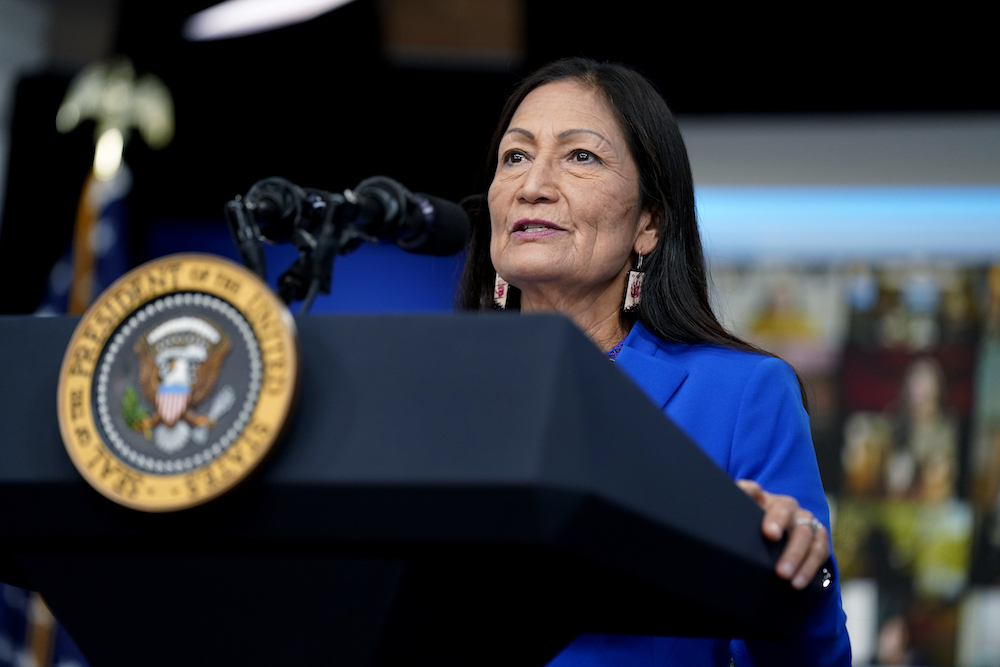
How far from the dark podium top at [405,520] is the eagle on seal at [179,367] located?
57 mm

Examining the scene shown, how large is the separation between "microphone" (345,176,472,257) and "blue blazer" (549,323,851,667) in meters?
0.25

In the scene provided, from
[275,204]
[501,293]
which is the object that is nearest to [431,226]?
[275,204]

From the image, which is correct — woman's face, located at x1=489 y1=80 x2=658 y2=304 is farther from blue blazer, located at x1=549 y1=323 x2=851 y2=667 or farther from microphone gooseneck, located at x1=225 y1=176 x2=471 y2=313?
microphone gooseneck, located at x1=225 y1=176 x2=471 y2=313

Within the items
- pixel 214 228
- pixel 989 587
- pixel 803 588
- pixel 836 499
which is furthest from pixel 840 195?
→ pixel 803 588

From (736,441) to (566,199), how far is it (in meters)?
0.49

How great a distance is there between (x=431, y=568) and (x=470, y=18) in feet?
13.0

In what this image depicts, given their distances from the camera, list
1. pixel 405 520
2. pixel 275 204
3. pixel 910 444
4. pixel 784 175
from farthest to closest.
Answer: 1. pixel 784 175
2. pixel 910 444
3. pixel 275 204
4. pixel 405 520

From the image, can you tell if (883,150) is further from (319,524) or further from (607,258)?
(319,524)

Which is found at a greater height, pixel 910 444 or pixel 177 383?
pixel 177 383

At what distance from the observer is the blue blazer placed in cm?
115

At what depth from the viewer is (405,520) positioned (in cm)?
68

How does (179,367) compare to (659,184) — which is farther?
(659,184)

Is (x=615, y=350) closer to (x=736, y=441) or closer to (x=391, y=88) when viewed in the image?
(x=736, y=441)

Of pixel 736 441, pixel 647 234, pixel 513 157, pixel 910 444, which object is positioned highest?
pixel 513 157
